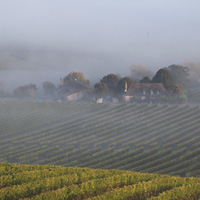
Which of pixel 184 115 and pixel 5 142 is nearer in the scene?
pixel 5 142

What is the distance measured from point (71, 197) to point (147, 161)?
26652 millimetres

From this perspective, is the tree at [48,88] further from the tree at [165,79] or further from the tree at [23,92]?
the tree at [165,79]

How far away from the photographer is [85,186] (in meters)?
14.5

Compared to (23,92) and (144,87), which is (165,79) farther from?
(23,92)

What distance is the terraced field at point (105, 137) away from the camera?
38.4 metres

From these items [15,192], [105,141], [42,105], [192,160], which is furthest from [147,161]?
[42,105]

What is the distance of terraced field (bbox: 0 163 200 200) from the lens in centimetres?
1318

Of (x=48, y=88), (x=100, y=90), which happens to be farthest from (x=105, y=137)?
(x=48, y=88)

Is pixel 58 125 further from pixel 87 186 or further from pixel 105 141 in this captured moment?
pixel 87 186

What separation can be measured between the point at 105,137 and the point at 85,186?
37.2 meters

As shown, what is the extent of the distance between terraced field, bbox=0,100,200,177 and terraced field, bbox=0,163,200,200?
17705 mm

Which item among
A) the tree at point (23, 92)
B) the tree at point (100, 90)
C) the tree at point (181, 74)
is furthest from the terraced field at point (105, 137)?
the tree at point (181, 74)

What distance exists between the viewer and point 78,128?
190 feet

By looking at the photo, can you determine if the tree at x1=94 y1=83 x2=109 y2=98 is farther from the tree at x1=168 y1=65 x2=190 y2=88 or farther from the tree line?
the tree at x1=168 y1=65 x2=190 y2=88
